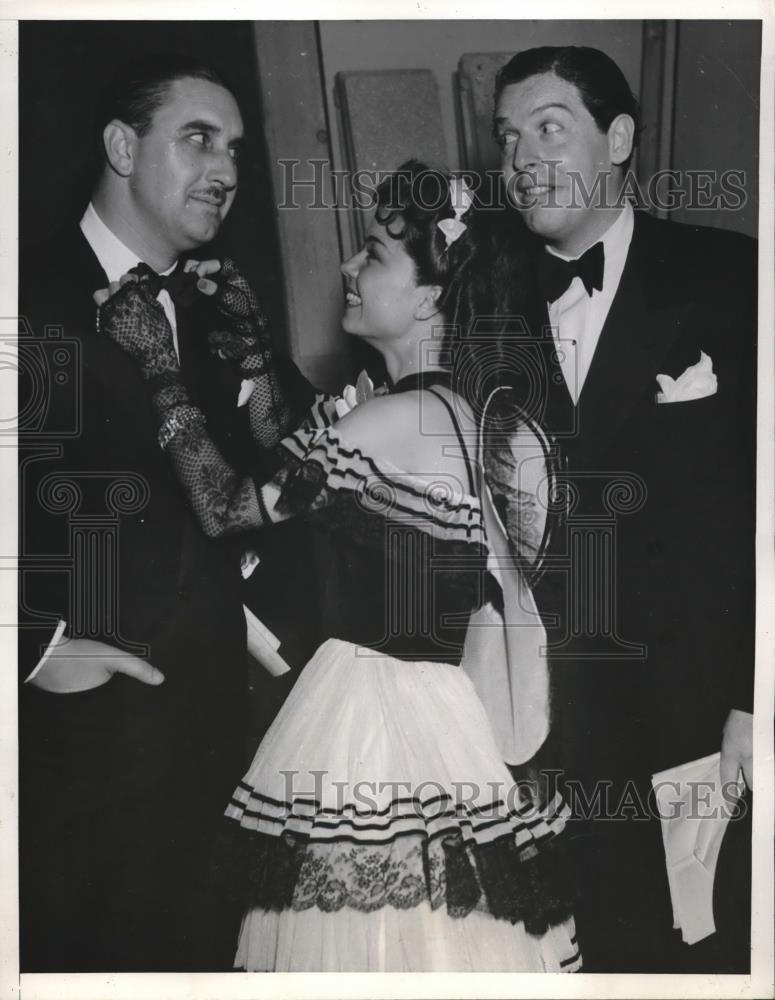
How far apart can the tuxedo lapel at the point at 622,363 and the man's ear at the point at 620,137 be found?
14cm

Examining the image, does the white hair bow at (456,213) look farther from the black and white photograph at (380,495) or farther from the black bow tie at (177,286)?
the black bow tie at (177,286)

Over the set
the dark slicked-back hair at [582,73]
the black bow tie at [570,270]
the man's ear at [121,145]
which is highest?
the dark slicked-back hair at [582,73]

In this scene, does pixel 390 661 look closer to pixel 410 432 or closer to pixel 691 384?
pixel 410 432

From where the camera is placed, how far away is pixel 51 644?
2.24 meters

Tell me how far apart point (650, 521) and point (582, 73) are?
3.29ft

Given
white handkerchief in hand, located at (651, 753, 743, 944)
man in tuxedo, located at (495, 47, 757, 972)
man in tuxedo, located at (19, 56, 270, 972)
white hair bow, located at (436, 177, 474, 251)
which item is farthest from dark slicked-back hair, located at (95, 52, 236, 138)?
white handkerchief in hand, located at (651, 753, 743, 944)

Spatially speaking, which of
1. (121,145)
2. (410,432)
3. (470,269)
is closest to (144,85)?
(121,145)

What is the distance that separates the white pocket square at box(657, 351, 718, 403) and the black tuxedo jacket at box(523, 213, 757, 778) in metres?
0.01

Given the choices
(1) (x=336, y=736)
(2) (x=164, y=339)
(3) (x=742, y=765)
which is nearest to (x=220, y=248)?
(2) (x=164, y=339)

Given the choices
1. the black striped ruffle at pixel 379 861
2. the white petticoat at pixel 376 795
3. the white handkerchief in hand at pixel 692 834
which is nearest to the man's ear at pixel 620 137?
the white petticoat at pixel 376 795

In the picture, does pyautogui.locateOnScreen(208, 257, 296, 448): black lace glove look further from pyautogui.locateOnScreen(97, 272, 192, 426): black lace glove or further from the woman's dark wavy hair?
the woman's dark wavy hair

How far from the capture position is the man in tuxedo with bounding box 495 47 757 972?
87.2 inches

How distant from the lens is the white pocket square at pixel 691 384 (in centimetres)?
223

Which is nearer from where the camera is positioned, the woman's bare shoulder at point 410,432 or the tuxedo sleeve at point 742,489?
the woman's bare shoulder at point 410,432
